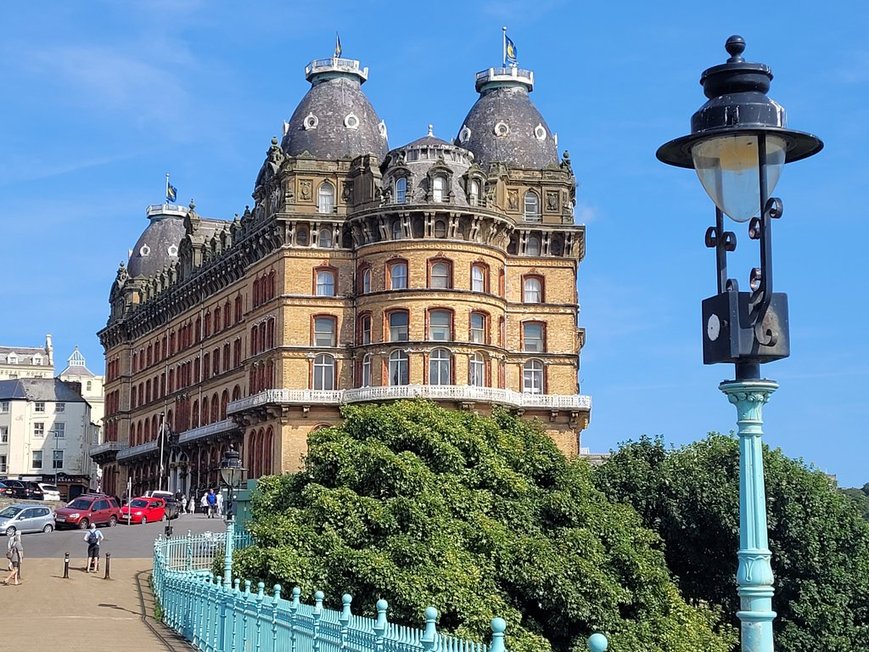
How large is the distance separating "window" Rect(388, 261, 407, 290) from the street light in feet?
185

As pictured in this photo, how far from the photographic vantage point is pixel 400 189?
2594 inches

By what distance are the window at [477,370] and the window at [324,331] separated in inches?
296

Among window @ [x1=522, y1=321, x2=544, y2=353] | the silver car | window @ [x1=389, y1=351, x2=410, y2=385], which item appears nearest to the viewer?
the silver car

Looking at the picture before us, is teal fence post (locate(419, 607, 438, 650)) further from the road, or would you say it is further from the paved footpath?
the road

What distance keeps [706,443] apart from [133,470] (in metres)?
61.3

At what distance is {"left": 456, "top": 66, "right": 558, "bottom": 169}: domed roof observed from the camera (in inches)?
2842

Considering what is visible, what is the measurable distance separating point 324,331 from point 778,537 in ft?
103

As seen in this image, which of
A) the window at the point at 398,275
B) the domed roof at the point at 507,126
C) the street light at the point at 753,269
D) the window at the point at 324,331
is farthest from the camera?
the domed roof at the point at 507,126

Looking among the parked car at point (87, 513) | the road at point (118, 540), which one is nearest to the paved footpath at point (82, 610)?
the road at point (118, 540)

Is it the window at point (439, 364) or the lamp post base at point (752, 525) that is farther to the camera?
the window at point (439, 364)

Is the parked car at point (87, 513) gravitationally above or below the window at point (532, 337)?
below

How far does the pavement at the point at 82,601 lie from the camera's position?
77.8ft

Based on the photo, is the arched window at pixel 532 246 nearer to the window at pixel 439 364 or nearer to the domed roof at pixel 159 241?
the window at pixel 439 364

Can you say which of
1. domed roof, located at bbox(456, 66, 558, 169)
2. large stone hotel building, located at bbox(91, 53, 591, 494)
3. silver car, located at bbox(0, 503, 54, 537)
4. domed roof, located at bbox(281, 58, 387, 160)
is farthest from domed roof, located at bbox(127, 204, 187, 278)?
silver car, located at bbox(0, 503, 54, 537)
